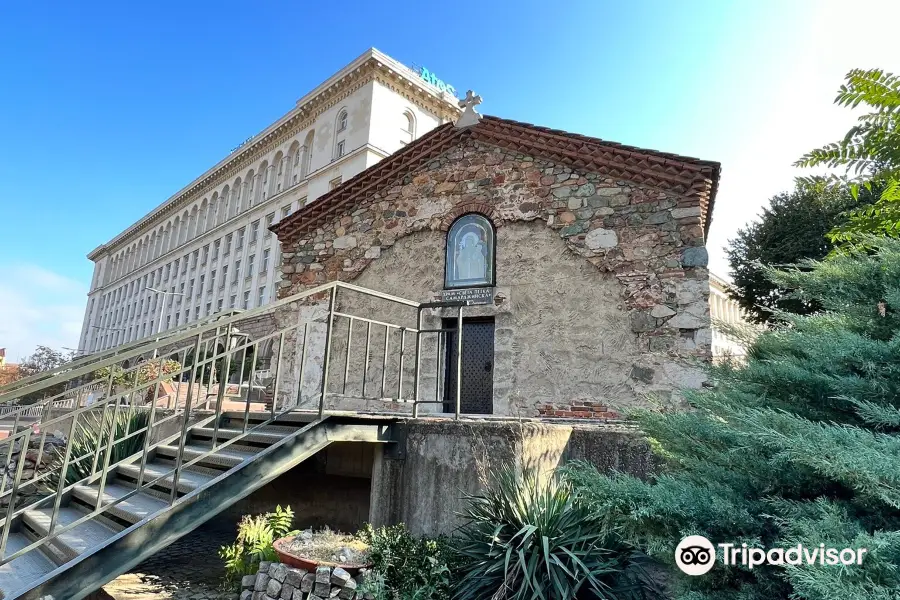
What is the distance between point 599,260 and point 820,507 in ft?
19.8

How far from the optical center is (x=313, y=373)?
30.1 feet

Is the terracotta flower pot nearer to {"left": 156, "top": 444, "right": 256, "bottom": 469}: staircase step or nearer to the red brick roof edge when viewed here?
Answer: {"left": 156, "top": 444, "right": 256, "bottom": 469}: staircase step

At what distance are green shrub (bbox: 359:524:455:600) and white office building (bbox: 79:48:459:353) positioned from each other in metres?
17.7

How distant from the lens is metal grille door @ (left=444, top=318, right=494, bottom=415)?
27.3 ft

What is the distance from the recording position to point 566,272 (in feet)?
26.0

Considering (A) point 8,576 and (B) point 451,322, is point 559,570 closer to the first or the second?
(A) point 8,576

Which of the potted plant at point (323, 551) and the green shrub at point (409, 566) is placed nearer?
the green shrub at point (409, 566)

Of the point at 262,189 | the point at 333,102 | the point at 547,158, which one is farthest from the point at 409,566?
the point at 262,189

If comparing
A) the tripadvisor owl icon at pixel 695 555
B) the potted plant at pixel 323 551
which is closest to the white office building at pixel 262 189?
the potted plant at pixel 323 551

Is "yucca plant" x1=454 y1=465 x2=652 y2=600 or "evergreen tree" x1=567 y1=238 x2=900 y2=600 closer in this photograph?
"evergreen tree" x1=567 y1=238 x2=900 y2=600

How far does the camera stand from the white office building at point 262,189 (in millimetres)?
27969

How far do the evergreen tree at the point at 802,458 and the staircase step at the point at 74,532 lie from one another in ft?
11.5

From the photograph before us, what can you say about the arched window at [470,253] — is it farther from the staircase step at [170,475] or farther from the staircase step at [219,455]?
the staircase step at [170,475]

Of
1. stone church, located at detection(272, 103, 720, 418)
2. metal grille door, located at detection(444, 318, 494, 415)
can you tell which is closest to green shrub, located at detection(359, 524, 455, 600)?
stone church, located at detection(272, 103, 720, 418)
